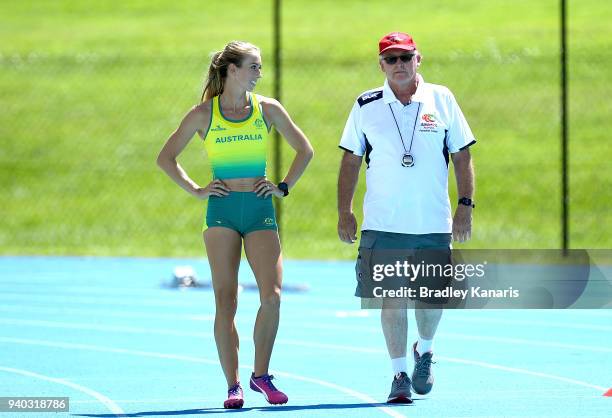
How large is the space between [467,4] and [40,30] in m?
11.2

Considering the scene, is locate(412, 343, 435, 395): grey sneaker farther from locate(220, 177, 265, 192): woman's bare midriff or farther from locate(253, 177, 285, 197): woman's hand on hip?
locate(220, 177, 265, 192): woman's bare midriff

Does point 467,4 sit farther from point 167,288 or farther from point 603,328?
point 603,328

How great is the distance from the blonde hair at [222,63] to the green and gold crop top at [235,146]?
5.1 inches

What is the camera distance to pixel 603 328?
1278 cm

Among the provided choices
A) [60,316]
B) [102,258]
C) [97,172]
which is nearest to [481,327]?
[60,316]

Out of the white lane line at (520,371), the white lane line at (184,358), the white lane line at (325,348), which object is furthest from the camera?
the white lane line at (325,348)

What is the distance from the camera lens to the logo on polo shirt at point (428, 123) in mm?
9125

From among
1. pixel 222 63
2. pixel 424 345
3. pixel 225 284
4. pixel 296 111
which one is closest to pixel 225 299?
pixel 225 284

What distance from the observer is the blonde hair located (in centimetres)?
909

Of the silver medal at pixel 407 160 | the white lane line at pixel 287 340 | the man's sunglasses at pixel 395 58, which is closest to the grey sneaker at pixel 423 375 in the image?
the silver medal at pixel 407 160

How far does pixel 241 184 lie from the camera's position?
914 centimetres

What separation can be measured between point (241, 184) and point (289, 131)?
477mm

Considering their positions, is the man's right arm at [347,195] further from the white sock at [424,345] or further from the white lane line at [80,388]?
the white lane line at [80,388]

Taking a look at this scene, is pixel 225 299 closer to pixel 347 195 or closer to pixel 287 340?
pixel 347 195
